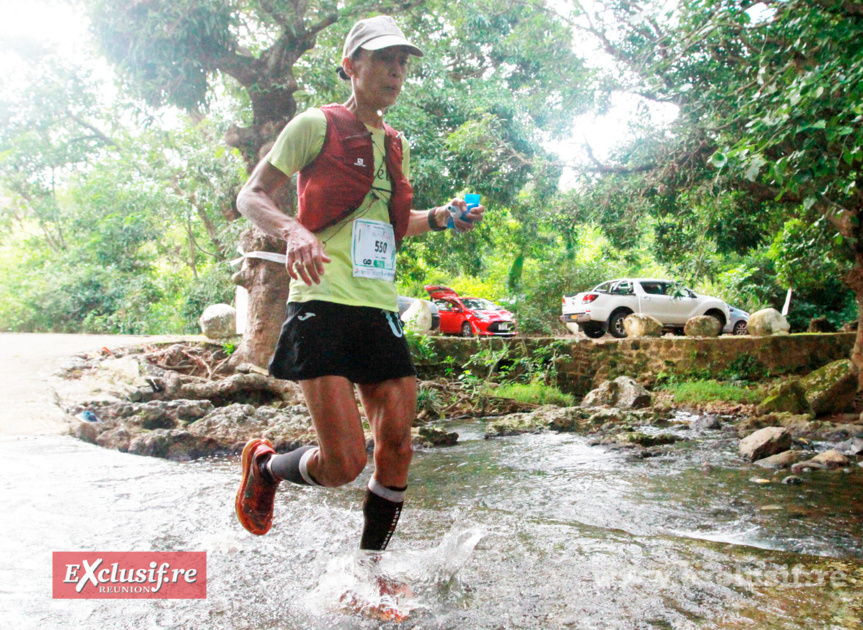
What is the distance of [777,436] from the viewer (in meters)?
5.88

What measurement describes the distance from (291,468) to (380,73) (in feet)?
5.12

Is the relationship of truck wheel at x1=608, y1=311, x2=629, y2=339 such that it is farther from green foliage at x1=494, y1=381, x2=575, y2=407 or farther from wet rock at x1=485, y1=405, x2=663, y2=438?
wet rock at x1=485, y1=405, x2=663, y2=438

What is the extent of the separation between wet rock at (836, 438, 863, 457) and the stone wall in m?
4.94

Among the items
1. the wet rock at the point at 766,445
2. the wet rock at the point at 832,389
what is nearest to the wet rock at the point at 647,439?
the wet rock at the point at 766,445

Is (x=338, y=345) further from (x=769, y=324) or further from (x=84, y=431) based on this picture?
(x=769, y=324)

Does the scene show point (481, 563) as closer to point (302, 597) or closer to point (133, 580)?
point (302, 597)

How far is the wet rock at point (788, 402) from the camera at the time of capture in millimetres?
8367

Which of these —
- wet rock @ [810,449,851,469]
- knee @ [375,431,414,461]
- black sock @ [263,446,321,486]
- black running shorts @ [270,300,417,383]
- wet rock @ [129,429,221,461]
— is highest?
black running shorts @ [270,300,417,383]

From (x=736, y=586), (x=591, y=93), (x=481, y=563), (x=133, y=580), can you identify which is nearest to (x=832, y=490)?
(x=736, y=586)

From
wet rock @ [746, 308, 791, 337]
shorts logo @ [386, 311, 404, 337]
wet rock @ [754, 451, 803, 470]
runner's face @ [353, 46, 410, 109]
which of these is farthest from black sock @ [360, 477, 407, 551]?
wet rock @ [746, 308, 791, 337]

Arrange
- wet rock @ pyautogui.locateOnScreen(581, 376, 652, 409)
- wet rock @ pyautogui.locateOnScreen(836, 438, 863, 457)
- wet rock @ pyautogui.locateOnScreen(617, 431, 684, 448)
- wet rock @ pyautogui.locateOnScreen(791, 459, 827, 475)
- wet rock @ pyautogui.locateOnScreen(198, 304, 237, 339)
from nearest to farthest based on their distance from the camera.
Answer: wet rock @ pyautogui.locateOnScreen(791, 459, 827, 475) → wet rock @ pyautogui.locateOnScreen(836, 438, 863, 457) → wet rock @ pyautogui.locateOnScreen(617, 431, 684, 448) → wet rock @ pyautogui.locateOnScreen(581, 376, 652, 409) → wet rock @ pyautogui.locateOnScreen(198, 304, 237, 339)

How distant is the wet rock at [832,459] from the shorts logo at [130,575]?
15.6ft

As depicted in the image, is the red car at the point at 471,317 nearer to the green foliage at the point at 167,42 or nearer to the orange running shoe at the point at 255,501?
the green foliage at the point at 167,42

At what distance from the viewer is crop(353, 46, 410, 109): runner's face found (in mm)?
2508
